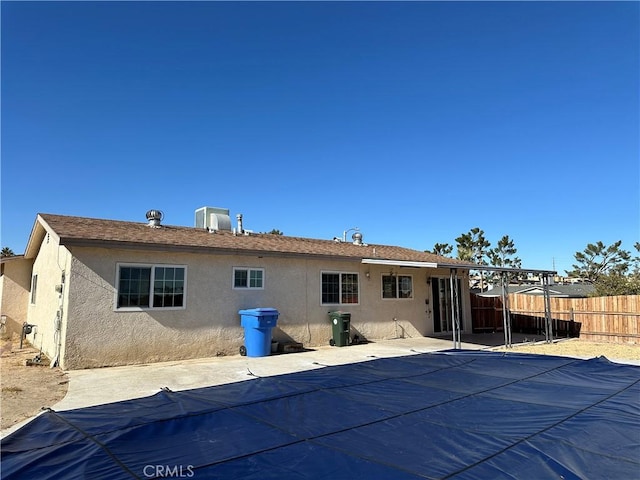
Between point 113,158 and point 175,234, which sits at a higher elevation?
point 113,158

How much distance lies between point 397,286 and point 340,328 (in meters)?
3.48

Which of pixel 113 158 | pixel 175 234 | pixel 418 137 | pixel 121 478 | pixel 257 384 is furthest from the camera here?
pixel 418 137

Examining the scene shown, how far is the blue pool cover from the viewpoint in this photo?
116 inches

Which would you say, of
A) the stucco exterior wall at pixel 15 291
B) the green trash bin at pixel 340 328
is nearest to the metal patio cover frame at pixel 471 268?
the green trash bin at pixel 340 328

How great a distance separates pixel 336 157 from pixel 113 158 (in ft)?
30.5

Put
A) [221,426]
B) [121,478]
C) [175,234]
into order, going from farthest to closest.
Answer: [175,234]
[221,426]
[121,478]

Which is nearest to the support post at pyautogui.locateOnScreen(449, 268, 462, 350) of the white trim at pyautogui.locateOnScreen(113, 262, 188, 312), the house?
the house

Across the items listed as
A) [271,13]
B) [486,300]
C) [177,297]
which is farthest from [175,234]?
[486,300]

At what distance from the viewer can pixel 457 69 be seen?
41.9 feet

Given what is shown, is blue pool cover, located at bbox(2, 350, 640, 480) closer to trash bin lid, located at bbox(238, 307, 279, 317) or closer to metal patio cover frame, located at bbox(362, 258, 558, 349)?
trash bin lid, located at bbox(238, 307, 279, 317)

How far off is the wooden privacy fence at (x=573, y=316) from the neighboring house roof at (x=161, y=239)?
23.1 ft

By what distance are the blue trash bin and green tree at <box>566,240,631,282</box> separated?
48.5 metres

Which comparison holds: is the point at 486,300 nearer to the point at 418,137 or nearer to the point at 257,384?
the point at 418,137

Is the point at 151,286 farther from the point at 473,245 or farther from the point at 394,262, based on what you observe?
the point at 473,245
